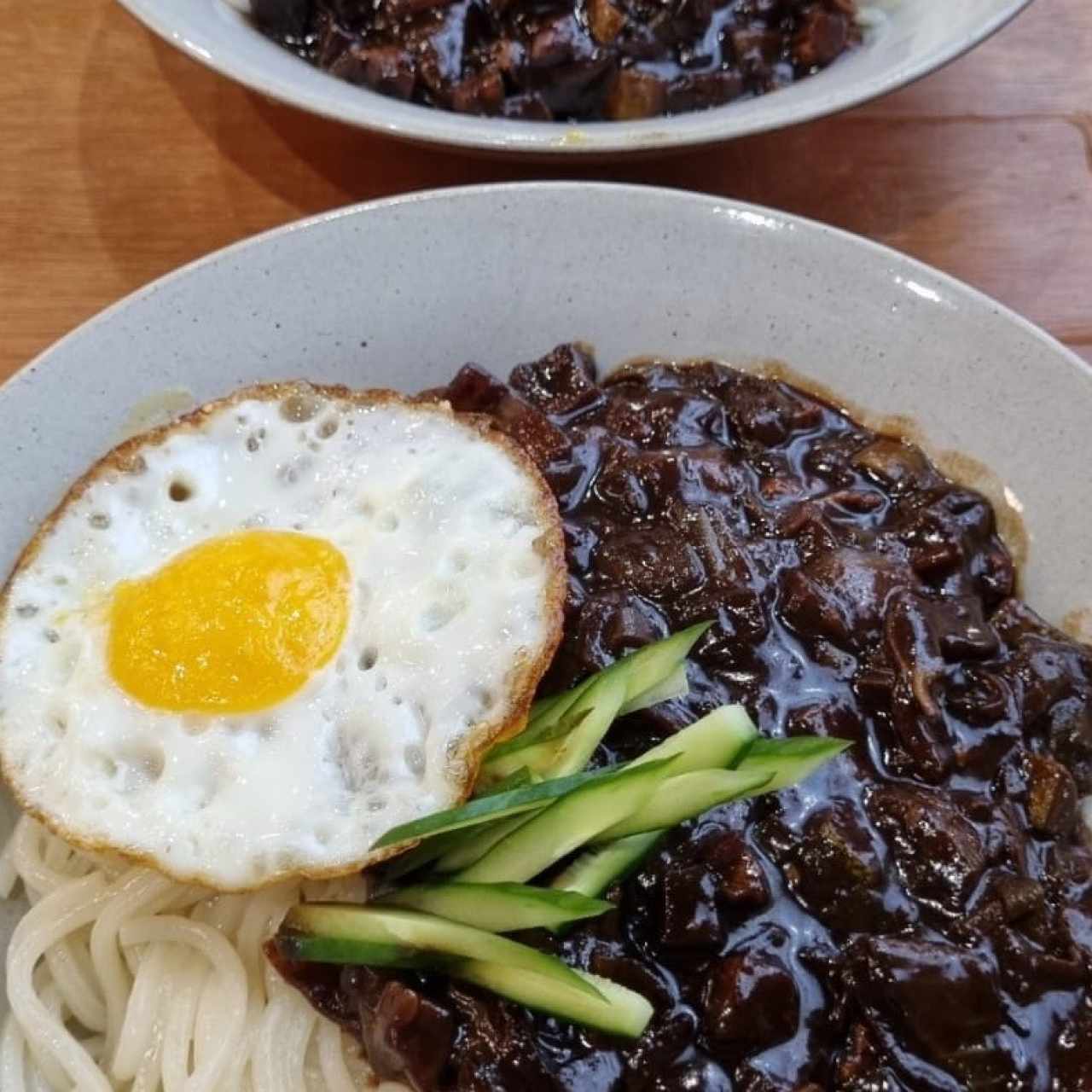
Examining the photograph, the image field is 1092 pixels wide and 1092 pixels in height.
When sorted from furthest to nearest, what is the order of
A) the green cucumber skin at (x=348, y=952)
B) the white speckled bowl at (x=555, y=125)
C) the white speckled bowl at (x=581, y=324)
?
1. the white speckled bowl at (x=555, y=125)
2. the white speckled bowl at (x=581, y=324)
3. the green cucumber skin at (x=348, y=952)

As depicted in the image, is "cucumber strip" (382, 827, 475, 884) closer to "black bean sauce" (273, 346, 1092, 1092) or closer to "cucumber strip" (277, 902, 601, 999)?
"cucumber strip" (277, 902, 601, 999)

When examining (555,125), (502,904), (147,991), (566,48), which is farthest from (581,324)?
Result: (147,991)

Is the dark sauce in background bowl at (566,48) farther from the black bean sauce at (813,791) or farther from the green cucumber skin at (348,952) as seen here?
the green cucumber skin at (348,952)

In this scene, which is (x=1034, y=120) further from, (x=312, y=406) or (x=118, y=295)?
(x=118, y=295)

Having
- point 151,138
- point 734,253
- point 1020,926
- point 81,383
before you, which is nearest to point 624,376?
point 734,253

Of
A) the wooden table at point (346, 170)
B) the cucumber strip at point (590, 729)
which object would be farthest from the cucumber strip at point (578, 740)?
the wooden table at point (346, 170)
